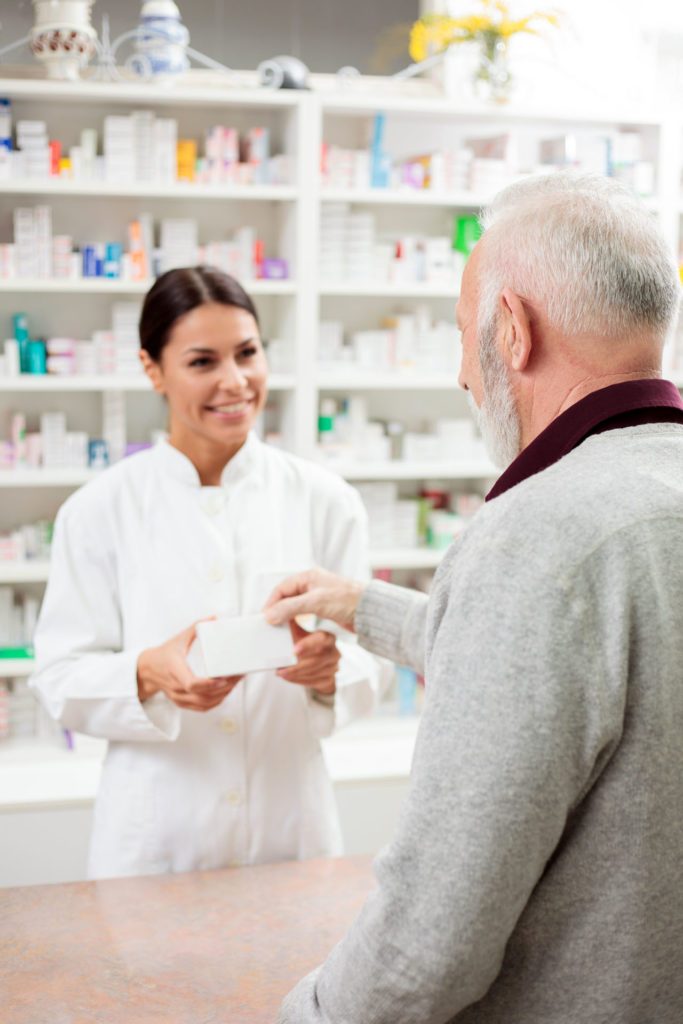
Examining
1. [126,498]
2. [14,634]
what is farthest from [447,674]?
[14,634]

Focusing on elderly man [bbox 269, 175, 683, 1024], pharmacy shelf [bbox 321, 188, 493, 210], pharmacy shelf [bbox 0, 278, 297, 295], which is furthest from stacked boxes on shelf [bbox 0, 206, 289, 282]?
elderly man [bbox 269, 175, 683, 1024]

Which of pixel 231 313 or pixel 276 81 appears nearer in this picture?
pixel 231 313

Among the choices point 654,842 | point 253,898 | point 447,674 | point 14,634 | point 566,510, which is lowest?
point 14,634

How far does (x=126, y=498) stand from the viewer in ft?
6.68

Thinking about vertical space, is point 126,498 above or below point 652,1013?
above

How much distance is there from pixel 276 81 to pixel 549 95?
42.9 inches

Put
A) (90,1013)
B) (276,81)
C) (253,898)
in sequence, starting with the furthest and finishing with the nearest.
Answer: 1. (276,81)
2. (253,898)
3. (90,1013)

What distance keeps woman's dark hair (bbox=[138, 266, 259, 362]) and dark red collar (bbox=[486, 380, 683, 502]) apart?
3.79 ft

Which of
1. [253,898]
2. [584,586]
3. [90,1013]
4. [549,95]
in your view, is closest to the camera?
[584,586]

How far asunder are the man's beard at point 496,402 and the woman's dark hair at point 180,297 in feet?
3.30

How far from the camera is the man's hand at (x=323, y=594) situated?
5.90 ft

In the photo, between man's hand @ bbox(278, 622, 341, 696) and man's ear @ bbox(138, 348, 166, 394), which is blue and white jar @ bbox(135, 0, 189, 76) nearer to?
man's ear @ bbox(138, 348, 166, 394)

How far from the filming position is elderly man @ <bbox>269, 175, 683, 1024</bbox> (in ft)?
2.78

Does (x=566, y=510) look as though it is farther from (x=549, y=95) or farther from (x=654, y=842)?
(x=549, y=95)
